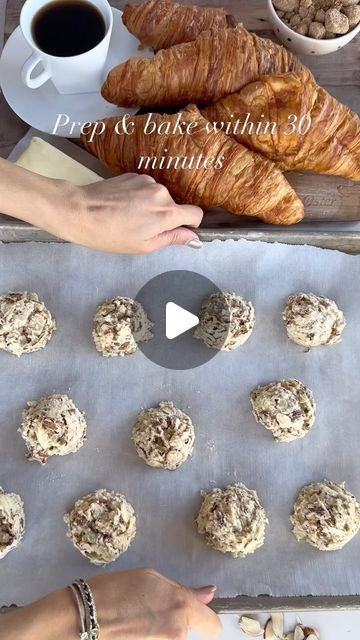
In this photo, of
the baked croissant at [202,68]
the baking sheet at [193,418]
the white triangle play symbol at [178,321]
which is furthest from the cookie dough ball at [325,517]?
the baked croissant at [202,68]

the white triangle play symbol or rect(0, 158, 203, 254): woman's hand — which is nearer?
rect(0, 158, 203, 254): woman's hand

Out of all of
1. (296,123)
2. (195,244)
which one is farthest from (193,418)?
(296,123)

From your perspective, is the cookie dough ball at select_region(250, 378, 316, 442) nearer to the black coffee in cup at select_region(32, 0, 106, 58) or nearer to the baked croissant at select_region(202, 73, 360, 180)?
the baked croissant at select_region(202, 73, 360, 180)

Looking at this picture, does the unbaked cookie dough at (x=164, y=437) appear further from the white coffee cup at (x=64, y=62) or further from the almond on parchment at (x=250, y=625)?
the white coffee cup at (x=64, y=62)

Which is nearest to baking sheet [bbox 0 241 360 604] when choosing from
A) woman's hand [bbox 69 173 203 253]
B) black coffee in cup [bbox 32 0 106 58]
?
woman's hand [bbox 69 173 203 253]

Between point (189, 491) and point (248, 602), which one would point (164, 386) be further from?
point (248, 602)

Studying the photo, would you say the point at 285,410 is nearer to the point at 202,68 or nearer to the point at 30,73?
the point at 202,68
